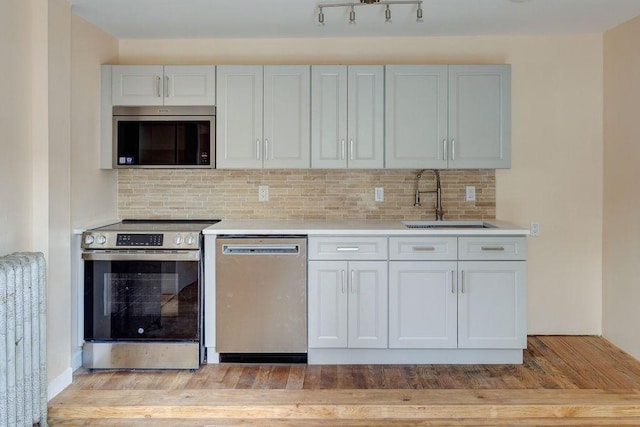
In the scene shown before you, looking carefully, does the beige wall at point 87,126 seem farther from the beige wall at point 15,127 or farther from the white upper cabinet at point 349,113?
the white upper cabinet at point 349,113

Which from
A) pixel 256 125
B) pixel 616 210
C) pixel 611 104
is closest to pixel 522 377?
pixel 616 210

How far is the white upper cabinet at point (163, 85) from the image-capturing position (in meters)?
3.46

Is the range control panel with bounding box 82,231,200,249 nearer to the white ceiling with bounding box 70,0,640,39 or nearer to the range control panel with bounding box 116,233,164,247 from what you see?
the range control panel with bounding box 116,233,164,247

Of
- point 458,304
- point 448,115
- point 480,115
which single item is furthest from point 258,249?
point 480,115

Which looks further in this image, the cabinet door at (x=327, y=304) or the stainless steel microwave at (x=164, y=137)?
the stainless steel microwave at (x=164, y=137)

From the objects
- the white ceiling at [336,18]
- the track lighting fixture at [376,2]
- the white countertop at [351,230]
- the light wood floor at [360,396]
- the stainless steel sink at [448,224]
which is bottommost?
the light wood floor at [360,396]

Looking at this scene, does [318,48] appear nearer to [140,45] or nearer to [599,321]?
[140,45]

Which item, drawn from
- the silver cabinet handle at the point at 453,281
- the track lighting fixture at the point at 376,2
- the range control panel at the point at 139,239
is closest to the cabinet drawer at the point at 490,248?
the silver cabinet handle at the point at 453,281

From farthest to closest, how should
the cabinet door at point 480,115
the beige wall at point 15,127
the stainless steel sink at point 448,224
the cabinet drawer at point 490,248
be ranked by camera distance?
the stainless steel sink at point 448,224 < the cabinet door at point 480,115 < the cabinet drawer at point 490,248 < the beige wall at point 15,127

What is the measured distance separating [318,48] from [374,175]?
3.42 ft

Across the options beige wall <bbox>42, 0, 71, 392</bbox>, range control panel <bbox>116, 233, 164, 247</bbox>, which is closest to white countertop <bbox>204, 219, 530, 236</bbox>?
range control panel <bbox>116, 233, 164, 247</bbox>

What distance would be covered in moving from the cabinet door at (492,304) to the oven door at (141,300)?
170 cm

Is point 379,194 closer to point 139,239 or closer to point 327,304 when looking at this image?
point 327,304

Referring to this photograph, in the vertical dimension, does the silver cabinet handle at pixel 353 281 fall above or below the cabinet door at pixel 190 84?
below
